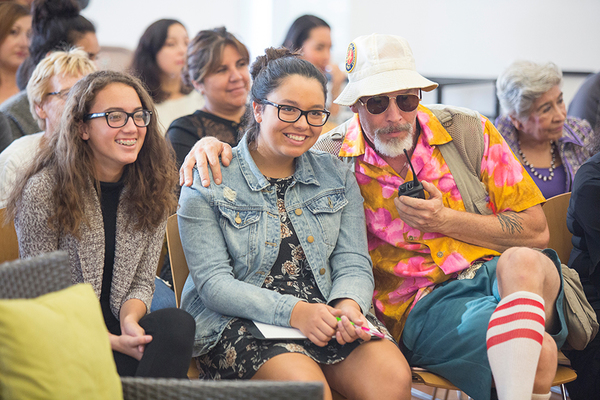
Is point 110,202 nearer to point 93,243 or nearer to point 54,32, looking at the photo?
point 93,243

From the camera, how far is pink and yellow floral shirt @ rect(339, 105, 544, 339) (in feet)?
6.02

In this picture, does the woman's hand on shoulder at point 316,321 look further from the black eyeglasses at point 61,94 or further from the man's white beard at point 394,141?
the black eyeglasses at point 61,94

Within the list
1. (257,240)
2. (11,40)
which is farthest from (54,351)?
(11,40)

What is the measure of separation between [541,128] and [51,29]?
2.56 m

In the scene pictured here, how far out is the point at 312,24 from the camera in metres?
3.41

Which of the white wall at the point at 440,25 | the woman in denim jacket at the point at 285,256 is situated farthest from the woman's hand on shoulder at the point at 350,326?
the white wall at the point at 440,25

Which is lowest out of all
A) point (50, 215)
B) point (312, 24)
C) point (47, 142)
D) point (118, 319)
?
point (118, 319)

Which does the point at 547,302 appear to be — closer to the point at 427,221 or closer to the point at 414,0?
the point at 427,221

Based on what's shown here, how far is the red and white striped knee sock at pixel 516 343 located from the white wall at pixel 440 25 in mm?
4330

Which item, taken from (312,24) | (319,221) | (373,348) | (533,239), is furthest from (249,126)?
(312,24)

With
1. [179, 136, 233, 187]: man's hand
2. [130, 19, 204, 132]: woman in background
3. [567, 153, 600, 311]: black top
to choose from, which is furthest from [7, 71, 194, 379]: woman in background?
[130, 19, 204, 132]: woman in background

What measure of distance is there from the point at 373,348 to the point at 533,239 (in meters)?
0.70

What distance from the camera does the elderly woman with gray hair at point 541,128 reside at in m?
2.71

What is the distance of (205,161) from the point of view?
1.75 metres
